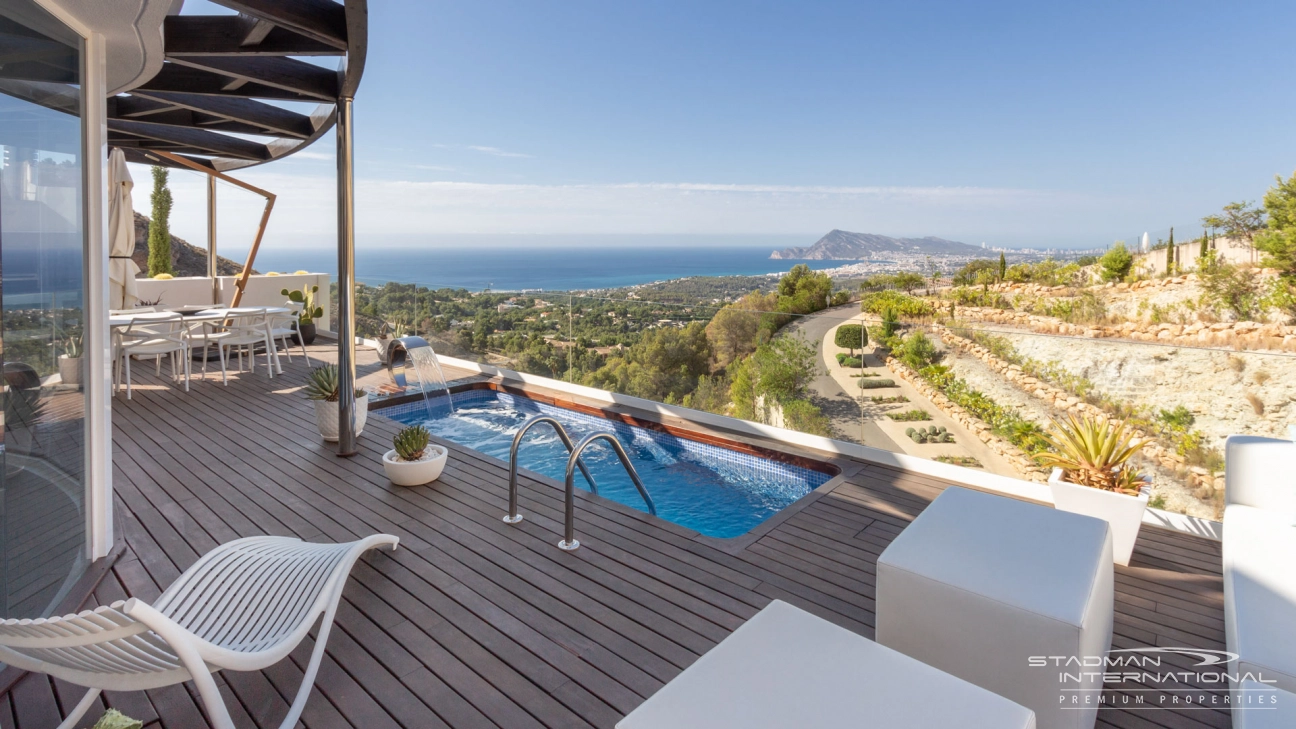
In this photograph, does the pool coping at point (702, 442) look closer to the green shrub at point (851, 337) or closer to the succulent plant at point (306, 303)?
the green shrub at point (851, 337)

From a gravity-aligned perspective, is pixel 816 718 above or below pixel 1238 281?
below

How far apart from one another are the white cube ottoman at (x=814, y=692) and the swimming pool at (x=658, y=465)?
269cm

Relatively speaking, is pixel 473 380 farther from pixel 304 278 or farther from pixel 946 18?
pixel 946 18

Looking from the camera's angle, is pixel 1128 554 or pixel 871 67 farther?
pixel 871 67

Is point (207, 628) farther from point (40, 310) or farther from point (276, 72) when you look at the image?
Answer: point (276, 72)

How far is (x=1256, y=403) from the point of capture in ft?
11.7

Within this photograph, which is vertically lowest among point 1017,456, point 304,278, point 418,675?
point 418,675

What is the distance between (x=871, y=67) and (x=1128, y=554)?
25.4 m

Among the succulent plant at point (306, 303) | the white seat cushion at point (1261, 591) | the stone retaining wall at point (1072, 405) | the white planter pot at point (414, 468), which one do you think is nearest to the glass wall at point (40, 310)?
the white planter pot at point (414, 468)

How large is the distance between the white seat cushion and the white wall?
1096cm

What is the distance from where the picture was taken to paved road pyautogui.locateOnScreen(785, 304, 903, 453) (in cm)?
469

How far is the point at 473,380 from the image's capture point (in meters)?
7.44

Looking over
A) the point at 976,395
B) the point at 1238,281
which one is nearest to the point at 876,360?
the point at 976,395

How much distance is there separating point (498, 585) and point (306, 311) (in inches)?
341
